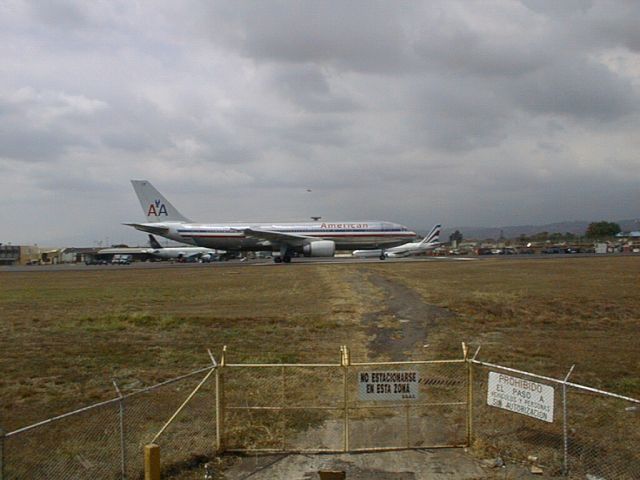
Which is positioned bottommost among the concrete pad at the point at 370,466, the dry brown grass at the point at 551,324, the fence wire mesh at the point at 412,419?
the concrete pad at the point at 370,466

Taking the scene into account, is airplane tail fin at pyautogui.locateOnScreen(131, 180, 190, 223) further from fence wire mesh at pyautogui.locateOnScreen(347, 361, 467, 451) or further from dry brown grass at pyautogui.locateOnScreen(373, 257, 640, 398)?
fence wire mesh at pyautogui.locateOnScreen(347, 361, 467, 451)

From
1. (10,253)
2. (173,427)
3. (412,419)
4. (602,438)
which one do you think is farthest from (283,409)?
(10,253)

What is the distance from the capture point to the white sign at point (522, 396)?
800cm

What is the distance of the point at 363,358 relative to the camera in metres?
14.9

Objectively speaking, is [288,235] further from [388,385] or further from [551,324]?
[388,385]

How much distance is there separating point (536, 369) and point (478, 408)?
3359 millimetres

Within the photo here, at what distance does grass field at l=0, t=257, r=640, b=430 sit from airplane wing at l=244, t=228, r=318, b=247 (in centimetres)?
2424

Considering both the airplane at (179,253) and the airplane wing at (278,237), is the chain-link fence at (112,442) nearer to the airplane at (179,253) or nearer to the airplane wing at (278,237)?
the airplane wing at (278,237)

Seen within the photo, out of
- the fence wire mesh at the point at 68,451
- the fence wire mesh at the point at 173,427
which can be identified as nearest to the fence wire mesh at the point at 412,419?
the fence wire mesh at the point at 173,427

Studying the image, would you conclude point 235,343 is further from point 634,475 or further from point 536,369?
→ point 634,475

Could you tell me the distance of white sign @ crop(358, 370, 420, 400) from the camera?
340 inches

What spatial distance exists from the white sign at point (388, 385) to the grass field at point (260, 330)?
5.24 metres

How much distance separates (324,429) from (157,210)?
59253 mm

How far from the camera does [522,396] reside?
27.3 ft
